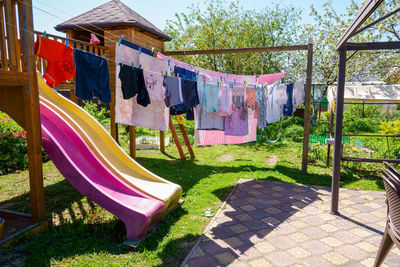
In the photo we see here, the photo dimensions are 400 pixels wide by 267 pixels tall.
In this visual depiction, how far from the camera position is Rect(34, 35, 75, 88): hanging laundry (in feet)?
13.0

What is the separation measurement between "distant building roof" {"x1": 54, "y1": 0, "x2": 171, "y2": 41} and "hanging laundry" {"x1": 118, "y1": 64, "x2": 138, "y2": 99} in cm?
407

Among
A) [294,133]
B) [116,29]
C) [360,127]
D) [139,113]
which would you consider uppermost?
[116,29]

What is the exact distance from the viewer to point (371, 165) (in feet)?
24.8

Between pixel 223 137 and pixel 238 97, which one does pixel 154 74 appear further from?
pixel 223 137

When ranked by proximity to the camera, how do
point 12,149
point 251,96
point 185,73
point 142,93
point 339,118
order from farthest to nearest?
point 12,149 → point 251,96 → point 185,73 → point 142,93 → point 339,118

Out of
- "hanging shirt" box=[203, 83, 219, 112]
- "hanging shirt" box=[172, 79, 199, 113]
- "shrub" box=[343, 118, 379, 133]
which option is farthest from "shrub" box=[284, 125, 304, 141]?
"hanging shirt" box=[172, 79, 199, 113]

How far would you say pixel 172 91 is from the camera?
5.56 m

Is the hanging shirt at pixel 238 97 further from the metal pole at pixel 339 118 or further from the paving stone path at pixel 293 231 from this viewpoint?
the metal pole at pixel 339 118

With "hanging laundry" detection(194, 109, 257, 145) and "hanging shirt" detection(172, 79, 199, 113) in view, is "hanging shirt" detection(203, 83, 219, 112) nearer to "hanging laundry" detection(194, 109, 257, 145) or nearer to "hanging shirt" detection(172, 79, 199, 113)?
"hanging shirt" detection(172, 79, 199, 113)

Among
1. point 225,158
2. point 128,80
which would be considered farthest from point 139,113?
point 225,158

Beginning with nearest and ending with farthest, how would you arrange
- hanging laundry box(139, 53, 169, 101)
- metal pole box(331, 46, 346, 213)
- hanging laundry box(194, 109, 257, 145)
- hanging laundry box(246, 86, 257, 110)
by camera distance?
metal pole box(331, 46, 346, 213)
hanging laundry box(139, 53, 169, 101)
hanging laundry box(246, 86, 257, 110)
hanging laundry box(194, 109, 257, 145)

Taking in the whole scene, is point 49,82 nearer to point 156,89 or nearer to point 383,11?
point 156,89

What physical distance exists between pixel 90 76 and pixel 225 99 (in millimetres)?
3136

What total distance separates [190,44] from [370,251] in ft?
53.0
